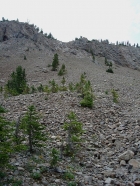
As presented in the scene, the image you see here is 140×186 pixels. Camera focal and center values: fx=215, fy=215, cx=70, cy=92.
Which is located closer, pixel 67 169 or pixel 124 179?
pixel 124 179

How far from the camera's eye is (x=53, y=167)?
28.3 ft

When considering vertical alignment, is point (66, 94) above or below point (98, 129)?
above

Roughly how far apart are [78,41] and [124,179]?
101160 mm

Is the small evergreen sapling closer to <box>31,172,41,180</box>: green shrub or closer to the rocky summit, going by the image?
the rocky summit

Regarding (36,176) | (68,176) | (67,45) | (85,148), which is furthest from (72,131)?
(67,45)

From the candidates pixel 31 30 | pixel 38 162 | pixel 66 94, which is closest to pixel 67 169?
pixel 38 162

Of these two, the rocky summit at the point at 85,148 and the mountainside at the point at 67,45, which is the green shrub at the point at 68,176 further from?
the mountainside at the point at 67,45

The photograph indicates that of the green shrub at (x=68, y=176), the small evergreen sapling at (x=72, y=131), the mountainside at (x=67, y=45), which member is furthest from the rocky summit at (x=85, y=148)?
the mountainside at (x=67, y=45)

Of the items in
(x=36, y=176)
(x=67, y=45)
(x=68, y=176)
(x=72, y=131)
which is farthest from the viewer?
(x=67, y=45)

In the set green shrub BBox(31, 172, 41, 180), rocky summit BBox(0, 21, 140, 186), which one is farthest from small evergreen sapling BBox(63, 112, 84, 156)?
green shrub BBox(31, 172, 41, 180)

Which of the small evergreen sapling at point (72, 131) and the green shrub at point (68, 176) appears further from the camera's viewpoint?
the small evergreen sapling at point (72, 131)

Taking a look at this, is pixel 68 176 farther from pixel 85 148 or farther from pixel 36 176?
pixel 85 148

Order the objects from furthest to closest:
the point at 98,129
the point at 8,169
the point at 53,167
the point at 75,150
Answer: the point at 98,129 → the point at 75,150 → the point at 53,167 → the point at 8,169

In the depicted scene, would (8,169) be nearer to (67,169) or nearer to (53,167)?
(53,167)
